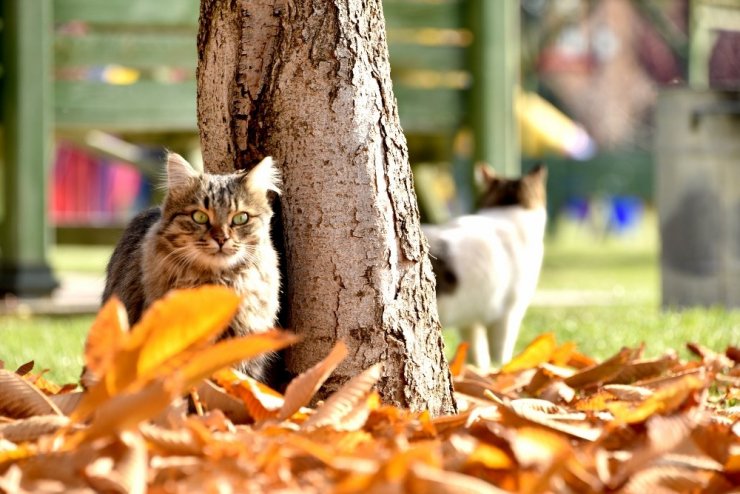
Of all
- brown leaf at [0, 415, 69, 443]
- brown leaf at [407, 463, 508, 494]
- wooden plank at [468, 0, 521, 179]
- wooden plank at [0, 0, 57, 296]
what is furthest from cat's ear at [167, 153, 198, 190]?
wooden plank at [468, 0, 521, 179]

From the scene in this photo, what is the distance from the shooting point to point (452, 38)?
8250 millimetres

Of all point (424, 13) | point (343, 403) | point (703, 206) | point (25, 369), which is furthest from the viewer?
point (424, 13)

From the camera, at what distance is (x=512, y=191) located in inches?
245

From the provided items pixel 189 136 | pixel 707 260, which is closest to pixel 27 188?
pixel 189 136

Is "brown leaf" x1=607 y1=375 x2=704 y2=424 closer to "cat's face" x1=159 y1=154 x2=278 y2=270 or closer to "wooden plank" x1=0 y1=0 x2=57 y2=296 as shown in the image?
"cat's face" x1=159 y1=154 x2=278 y2=270

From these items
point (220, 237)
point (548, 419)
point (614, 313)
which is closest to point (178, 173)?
point (220, 237)

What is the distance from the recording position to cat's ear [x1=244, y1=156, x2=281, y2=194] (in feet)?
8.92

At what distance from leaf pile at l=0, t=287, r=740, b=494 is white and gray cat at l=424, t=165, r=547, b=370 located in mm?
2907

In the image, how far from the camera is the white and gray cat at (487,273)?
5.31 m

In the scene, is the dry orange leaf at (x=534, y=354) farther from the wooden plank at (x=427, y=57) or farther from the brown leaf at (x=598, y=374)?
the wooden plank at (x=427, y=57)

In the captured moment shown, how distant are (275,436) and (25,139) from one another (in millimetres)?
5507

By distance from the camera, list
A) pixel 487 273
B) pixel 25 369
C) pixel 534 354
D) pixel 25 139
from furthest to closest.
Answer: pixel 25 139, pixel 487 273, pixel 534 354, pixel 25 369

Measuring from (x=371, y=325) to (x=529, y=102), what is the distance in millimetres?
17989

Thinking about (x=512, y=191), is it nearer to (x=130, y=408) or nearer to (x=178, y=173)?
(x=178, y=173)
